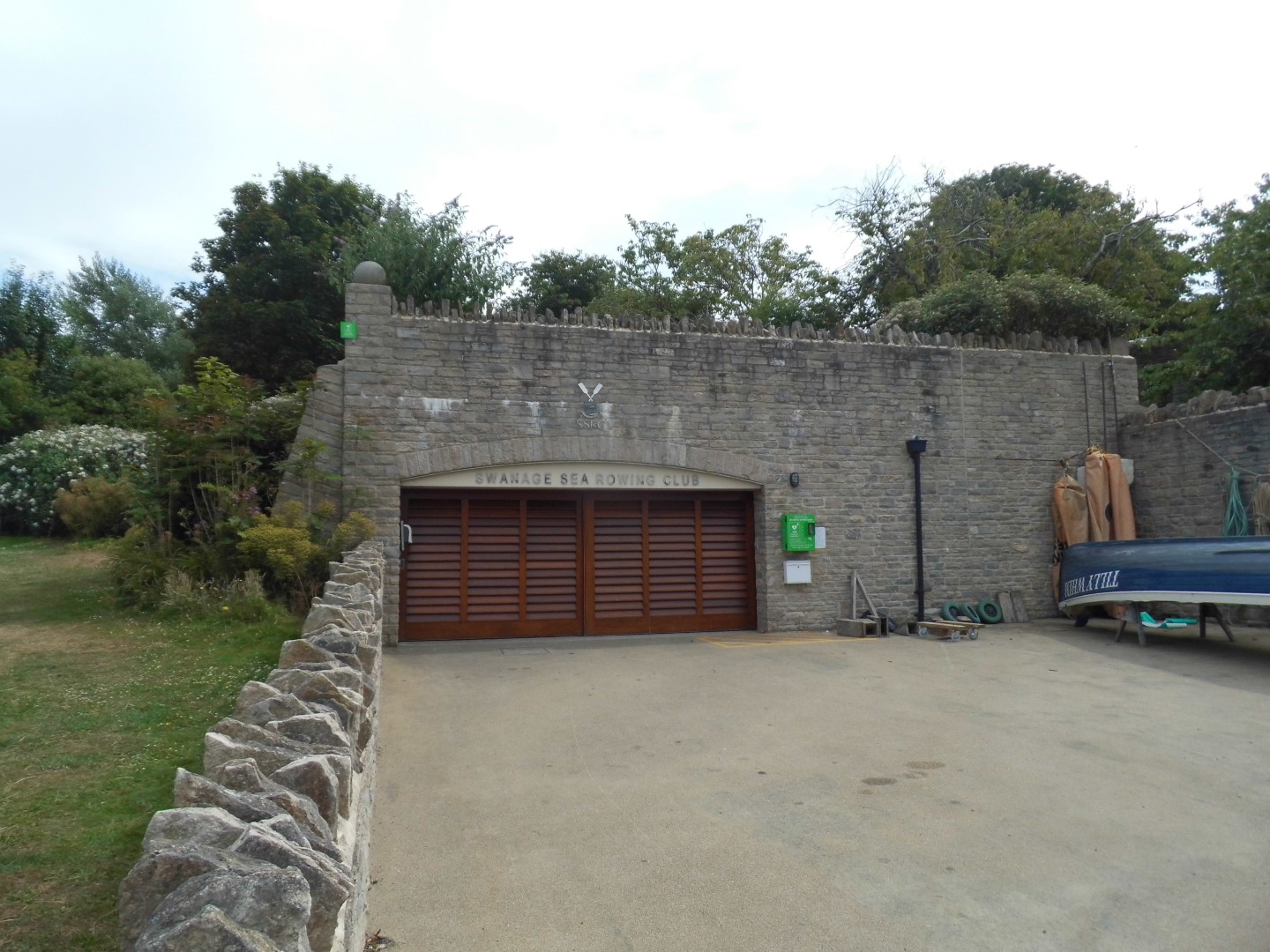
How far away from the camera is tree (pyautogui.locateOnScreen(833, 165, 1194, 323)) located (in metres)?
22.3

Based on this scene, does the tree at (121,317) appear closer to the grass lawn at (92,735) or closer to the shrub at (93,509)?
the shrub at (93,509)

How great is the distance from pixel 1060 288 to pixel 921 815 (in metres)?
14.7

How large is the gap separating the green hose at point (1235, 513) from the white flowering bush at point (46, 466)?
20.1 meters

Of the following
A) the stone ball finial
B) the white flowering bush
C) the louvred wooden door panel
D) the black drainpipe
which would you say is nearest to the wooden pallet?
the black drainpipe

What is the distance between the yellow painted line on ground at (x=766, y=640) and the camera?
11.0 metres

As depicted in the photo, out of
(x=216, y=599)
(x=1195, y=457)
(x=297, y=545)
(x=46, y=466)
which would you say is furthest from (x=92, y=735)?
(x=46, y=466)

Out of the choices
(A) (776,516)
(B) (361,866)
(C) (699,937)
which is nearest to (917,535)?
(A) (776,516)

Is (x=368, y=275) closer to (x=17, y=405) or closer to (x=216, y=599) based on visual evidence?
(x=216, y=599)

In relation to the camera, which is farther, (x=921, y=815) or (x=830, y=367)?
(x=830, y=367)

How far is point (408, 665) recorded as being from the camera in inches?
370

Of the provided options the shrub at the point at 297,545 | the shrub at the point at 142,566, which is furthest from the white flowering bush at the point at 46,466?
the shrub at the point at 297,545

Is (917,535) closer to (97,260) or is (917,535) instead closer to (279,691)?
(279,691)

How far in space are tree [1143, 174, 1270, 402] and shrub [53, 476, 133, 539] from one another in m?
20.9

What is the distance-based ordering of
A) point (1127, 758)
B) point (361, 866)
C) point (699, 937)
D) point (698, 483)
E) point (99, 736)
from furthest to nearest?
point (698, 483), point (1127, 758), point (99, 736), point (699, 937), point (361, 866)
